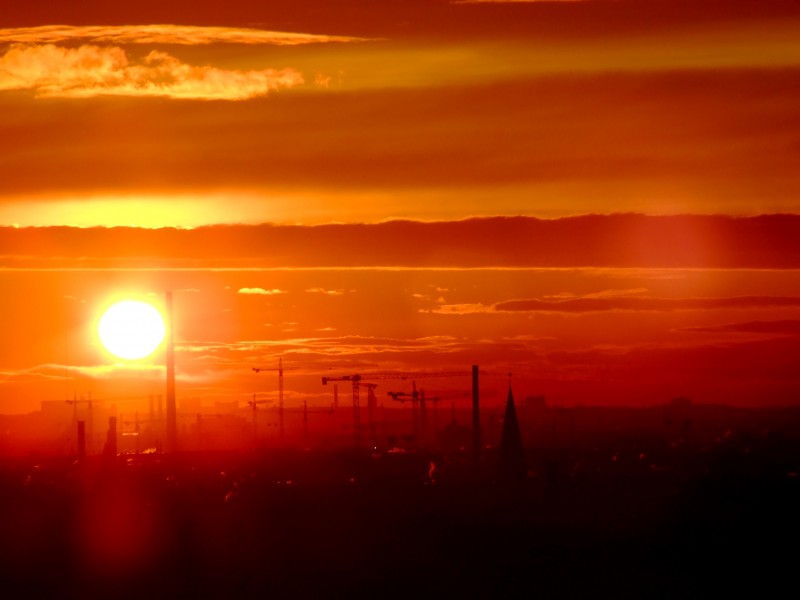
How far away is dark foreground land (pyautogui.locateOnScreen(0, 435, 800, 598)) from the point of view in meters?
61.3

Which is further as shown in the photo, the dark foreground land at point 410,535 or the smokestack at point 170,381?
the smokestack at point 170,381

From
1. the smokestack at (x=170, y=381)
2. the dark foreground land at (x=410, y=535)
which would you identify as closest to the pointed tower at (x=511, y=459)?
the dark foreground land at (x=410, y=535)

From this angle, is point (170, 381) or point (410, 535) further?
point (170, 381)

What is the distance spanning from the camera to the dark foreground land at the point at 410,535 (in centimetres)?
6131

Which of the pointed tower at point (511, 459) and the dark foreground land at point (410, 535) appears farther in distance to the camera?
the pointed tower at point (511, 459)

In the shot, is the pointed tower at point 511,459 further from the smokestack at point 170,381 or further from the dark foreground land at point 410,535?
the smokestack at point 170,381

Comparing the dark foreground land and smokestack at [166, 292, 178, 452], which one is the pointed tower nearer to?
the dark foreground land

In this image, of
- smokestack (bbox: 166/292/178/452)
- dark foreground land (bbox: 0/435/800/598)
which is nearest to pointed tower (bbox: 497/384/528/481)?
dark foreground land (bbox: 0/435/800/598)

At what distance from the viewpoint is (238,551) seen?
6856 cm

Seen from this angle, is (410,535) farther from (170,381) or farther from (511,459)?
(170,381)

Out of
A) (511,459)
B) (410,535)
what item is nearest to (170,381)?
(511,459)

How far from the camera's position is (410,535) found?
237 ft

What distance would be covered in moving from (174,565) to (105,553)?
225 inches

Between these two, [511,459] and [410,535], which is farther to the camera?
[511,459]
